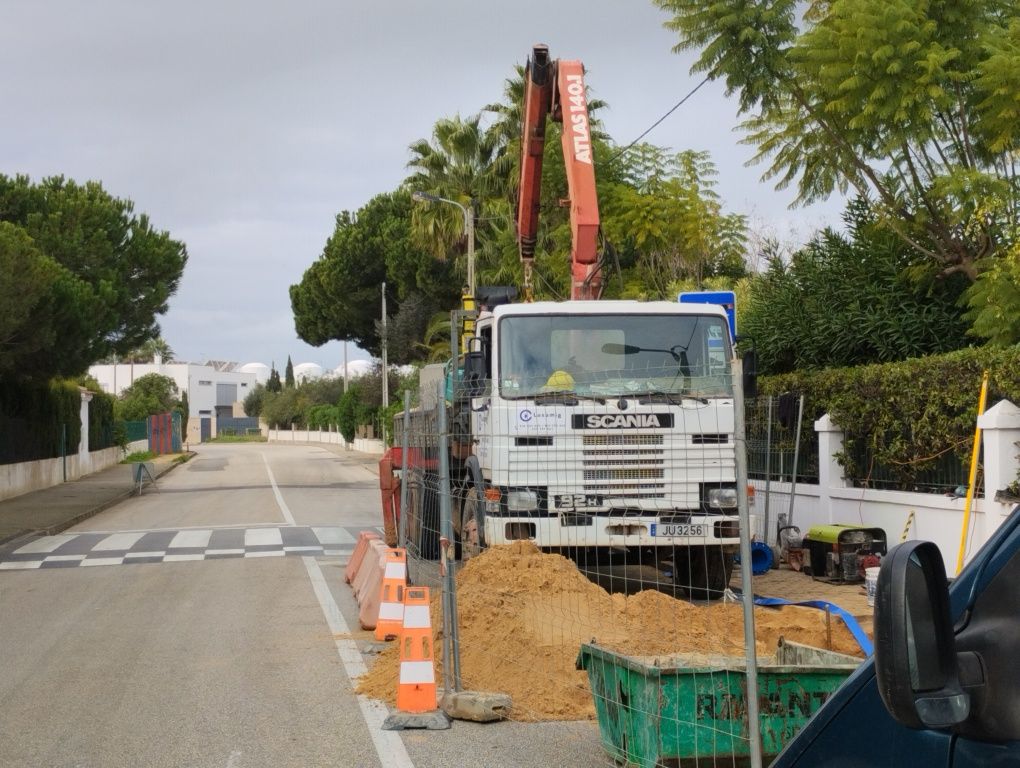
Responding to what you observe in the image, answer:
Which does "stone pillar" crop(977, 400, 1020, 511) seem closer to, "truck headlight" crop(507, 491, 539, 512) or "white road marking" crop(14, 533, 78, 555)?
"truck headlight" crop(507, 491, 539, 512)

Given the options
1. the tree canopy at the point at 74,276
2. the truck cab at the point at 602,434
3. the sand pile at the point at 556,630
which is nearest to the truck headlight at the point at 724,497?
the truck cab at the point at 602,434

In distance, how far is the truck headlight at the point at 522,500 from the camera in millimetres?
9961

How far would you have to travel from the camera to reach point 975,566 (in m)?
2.23

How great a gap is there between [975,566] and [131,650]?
8696 millimetres

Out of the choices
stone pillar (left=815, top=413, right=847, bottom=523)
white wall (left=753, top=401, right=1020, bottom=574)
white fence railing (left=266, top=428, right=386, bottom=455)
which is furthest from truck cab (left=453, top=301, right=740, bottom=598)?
white fence railing (left=266, top=428, right=386, bottom=455)

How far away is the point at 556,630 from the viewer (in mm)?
8453

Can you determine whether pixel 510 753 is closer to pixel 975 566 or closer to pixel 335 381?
pixel 975 566

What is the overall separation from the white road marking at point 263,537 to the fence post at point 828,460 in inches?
322

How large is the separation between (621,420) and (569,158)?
582 cm

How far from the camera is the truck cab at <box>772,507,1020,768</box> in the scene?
194cm

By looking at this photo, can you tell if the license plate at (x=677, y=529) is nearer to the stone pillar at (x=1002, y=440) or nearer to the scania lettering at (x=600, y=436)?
the scania lettering at (x=600, y=436)

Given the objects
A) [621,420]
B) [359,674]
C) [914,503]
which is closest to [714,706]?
[359,674]

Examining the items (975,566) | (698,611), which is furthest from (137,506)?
(975,566)

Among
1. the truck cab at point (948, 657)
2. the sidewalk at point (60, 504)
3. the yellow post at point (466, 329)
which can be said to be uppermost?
the yellow post at point (466, 329)
